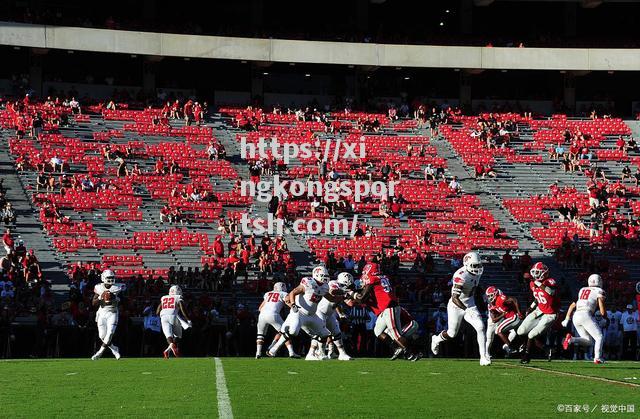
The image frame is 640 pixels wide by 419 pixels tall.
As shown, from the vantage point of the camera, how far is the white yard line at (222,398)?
37.9 ft

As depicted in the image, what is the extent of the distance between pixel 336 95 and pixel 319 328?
28.9m

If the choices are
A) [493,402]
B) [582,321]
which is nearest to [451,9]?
[582,321]

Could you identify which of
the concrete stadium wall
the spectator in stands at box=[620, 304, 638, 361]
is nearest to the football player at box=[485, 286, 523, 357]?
the spectator in stands at box=[620, 304, 638, 361]

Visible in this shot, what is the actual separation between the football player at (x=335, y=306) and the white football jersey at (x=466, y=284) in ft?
8.11

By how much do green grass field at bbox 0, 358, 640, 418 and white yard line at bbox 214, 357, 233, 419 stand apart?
7cm

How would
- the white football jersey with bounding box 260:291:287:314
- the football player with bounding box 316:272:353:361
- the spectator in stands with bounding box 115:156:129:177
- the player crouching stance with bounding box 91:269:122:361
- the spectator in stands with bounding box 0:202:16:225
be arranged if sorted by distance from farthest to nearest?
the spectator in stands with bounding box 115:156:129:177, the spectator in stands with bounding box 0:202:16:225, the white football jersey with bounding box 260:291:287:314, the player crouching stance with bounding box 91:269:122:361, the football player with bounding box 316:272:353:361

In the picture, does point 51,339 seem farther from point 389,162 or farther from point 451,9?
point 451,9

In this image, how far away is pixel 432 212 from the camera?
128 feet

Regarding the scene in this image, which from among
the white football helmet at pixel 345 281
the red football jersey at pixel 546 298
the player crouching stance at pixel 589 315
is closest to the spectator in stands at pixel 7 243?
the white football helmet at pixel 345 281

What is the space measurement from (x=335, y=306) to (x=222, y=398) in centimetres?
806

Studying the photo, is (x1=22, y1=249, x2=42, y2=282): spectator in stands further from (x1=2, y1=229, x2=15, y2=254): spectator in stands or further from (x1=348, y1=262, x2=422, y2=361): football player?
(x1=348, y1=262, x2=422, y2=361): football player

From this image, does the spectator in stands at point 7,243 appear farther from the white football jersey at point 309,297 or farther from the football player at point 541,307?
the football player at point 541,307

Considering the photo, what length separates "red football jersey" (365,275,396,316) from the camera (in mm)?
19719

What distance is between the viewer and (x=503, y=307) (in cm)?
2066
